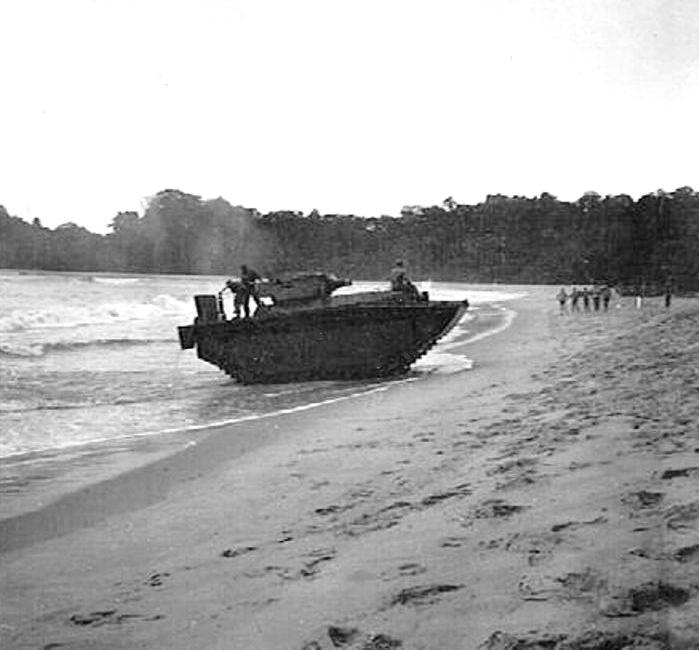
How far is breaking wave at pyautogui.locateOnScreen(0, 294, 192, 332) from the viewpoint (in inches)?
1275

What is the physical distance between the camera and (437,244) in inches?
4783

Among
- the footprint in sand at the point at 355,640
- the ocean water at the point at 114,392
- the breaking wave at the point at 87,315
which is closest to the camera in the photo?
the footprint in sand at the point at 355,640

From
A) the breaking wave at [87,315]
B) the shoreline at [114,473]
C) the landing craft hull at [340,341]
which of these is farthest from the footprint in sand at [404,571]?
the breaking wave at [87,315]

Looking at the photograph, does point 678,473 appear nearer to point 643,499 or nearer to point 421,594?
point 643,499

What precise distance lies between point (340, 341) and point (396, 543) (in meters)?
9.99

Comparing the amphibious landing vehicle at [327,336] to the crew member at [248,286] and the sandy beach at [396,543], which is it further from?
the sandy beach at [396,543]

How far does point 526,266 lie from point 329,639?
371 feet

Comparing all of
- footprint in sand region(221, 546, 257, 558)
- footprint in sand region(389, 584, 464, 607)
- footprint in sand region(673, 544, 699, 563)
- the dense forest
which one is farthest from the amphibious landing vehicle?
the dense forest

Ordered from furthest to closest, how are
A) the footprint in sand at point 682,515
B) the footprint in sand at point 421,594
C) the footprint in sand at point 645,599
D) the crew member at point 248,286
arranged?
the crew member at point 248,286
the footprint in sand at point 682,515
the footprint in sand at point 421,594
the footprint in sand at point 645,599

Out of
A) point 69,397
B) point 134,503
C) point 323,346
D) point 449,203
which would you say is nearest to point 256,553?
point 134,503

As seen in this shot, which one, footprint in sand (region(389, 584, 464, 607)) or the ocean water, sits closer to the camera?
footprint in sand (region(389, 584, 464, 607))

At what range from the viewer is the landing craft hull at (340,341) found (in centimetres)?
1382

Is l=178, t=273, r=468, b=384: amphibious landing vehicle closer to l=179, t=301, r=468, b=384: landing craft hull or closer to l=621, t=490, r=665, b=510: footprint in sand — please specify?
l=179, t=301, r=468, b=384: landing craft hull

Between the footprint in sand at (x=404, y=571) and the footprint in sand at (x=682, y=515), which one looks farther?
the footprint in sand at (x=404, y=571)
